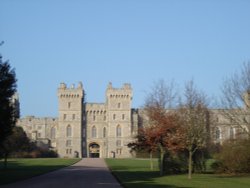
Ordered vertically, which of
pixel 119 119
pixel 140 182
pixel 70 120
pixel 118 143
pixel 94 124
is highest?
pixel 119 119

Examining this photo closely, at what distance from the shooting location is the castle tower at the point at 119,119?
102438 millimetres

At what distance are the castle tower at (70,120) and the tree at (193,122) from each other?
6029cm

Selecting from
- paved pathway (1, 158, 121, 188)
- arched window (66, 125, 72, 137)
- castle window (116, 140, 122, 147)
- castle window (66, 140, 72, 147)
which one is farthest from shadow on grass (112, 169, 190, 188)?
arched window (66, 125, 72, 137)

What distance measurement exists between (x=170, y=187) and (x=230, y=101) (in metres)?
20.1

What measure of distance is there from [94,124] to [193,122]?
73.5 meters

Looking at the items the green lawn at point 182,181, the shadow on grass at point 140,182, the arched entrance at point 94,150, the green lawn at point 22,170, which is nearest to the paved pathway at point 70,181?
the shadow on grass at point 140,182

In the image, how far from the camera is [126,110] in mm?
104438

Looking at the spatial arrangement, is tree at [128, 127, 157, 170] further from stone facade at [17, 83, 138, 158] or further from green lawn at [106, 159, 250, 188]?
stone facade at [17, 83, 138, 158]

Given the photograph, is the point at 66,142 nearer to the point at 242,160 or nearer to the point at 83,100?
the point at 83,100

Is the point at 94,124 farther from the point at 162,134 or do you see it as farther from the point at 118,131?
the point at 162,134

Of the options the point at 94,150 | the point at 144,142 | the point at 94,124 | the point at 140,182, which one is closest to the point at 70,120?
the point at 94,124

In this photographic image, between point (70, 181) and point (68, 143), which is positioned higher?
point (68, 143)

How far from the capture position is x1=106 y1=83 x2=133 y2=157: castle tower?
336ft

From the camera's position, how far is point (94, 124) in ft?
350
